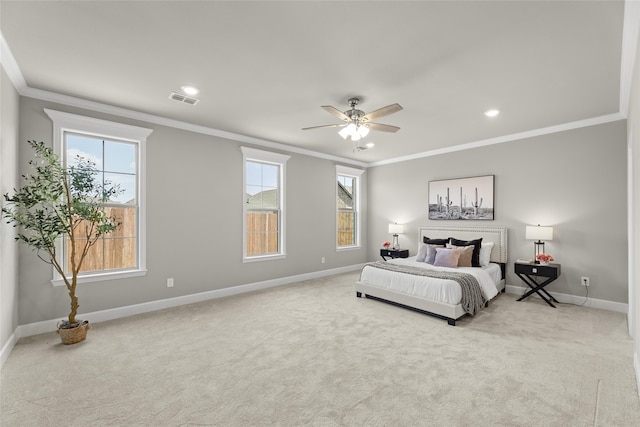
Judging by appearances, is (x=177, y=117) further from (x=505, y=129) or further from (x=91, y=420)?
(x=505, y=129)

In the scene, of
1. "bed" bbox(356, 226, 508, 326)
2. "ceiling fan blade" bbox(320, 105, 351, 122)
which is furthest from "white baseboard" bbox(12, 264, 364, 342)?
"ceiling fan blade" bbox(320, 105, 351, 122)

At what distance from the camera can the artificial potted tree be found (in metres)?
2.94

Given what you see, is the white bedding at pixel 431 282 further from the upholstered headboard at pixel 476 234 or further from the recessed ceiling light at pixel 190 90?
the recessed ceiling light at pixel 190 90

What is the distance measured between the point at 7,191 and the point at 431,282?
15.6ft

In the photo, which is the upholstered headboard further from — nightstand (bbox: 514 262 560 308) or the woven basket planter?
the woven basket planter

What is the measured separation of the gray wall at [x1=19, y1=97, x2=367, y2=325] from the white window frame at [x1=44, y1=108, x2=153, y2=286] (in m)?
0.07

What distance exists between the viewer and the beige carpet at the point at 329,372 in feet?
6.53

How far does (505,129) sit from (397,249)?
9.91 ft

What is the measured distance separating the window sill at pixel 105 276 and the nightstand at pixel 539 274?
17.9 feet

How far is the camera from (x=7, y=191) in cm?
288

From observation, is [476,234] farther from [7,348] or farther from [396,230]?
[7,348]

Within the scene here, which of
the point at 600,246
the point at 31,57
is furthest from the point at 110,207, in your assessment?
the point at 600,246

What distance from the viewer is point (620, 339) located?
10.3 feet

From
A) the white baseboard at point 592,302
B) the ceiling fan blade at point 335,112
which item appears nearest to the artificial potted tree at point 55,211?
the ceiling fan blade at point 335,112
